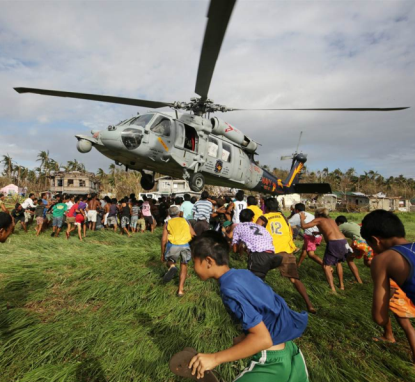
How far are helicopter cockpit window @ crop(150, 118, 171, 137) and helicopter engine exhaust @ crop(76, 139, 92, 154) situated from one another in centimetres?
194

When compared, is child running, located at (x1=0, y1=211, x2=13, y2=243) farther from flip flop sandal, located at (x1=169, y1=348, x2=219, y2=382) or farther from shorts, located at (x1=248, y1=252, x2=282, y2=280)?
shorts, located at (x1=248, y1=252, x2=282, y2=280)

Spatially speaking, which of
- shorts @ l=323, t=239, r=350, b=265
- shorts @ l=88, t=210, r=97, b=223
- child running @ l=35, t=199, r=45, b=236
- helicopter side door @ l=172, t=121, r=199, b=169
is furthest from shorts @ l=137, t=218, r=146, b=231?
shorts @ l=323, t=239, r=350, b=265

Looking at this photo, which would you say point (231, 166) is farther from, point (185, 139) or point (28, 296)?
point (28, 296)

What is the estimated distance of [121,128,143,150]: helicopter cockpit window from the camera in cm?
781

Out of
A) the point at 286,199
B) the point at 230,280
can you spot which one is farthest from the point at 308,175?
the point at 230,280

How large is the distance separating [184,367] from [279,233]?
364 centimetres

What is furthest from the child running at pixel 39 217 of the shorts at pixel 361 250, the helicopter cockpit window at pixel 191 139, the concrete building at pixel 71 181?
the concrete building at pixel 71 181

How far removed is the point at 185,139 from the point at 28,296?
628 cm

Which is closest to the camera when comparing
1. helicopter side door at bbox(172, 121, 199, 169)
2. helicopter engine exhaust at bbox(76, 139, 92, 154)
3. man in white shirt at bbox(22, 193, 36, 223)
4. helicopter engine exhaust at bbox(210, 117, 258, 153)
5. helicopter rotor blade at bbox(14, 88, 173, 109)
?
helicopter rotor blade at bbox(14, 88, 173, 109)

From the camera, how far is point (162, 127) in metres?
8.48

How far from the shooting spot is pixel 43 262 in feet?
18.5

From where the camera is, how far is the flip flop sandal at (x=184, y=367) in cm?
133

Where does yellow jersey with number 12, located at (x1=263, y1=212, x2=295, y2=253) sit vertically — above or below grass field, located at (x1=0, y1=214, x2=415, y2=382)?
above

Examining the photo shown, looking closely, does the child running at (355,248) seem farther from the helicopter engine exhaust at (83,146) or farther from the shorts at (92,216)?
the shorts at (92,216)
